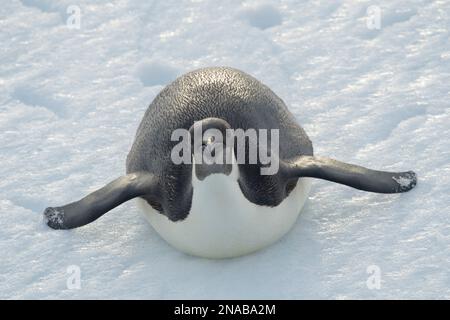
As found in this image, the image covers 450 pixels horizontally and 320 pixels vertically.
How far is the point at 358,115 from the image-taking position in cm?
520

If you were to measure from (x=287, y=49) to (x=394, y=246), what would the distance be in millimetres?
1827

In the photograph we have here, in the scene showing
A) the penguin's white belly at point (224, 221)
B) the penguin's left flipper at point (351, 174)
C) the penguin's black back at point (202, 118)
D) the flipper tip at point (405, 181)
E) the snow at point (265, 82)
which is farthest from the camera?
the flipper tip at point (405, 181)

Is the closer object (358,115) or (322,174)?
(322,174)

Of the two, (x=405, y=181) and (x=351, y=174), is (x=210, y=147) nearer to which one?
(x=351, y=174)

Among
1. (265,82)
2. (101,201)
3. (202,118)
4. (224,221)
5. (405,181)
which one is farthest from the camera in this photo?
(265,82)

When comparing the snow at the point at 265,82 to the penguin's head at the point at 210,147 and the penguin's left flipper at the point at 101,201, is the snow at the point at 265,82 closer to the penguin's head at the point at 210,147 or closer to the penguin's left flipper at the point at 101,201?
the penguin's left flipper at the point at 101,201

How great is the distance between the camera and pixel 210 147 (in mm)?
3783

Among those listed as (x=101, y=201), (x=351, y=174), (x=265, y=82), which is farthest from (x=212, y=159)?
(x=265, y=82)

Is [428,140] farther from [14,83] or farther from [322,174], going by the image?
[14,83]

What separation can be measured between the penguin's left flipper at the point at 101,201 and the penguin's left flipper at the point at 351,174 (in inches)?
22.6

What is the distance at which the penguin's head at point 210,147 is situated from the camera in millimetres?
3805

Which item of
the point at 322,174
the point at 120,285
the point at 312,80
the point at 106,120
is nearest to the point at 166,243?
the point at 120,285

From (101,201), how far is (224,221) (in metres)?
0.65

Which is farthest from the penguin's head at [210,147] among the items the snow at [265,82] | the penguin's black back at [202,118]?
the snow at [265,82]
